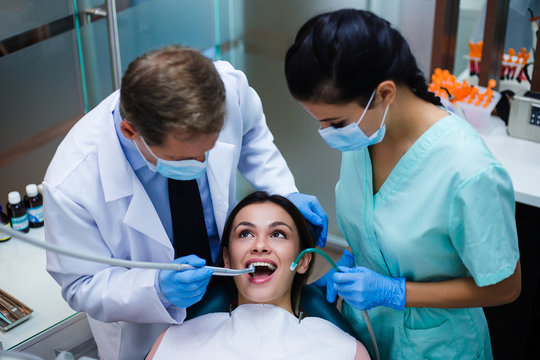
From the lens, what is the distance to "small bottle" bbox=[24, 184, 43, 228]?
2.16m

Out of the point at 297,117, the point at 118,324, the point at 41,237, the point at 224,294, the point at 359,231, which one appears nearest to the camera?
the point at 359,231

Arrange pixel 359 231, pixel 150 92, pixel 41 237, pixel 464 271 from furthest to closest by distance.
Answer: pixel 41 237 → pixel 359 231 → pixel 464 271 → pixel 150 92

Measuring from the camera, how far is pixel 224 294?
5.79 ft

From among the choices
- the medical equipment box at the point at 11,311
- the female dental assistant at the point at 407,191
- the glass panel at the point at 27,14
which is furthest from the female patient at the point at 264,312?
the glass panel at the point at 27,14

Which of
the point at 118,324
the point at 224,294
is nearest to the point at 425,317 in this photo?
the point at 224,294

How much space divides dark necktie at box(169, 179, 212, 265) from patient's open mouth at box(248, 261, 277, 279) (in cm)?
15

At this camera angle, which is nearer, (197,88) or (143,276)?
(197,88)

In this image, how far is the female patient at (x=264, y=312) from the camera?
1576 mm

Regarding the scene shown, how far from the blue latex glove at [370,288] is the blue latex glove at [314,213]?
1.11ft

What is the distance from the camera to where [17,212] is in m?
2.16

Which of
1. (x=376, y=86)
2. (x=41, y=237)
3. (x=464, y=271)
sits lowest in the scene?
(x=41, y=237)

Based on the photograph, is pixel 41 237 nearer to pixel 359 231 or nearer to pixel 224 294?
pixel 224 294

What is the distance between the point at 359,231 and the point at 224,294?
495mm

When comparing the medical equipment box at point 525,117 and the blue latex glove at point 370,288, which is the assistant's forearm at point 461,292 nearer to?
the blue latex glove at point 370,288
